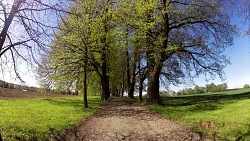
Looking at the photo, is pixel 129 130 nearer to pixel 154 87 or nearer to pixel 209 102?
pixel 154 87

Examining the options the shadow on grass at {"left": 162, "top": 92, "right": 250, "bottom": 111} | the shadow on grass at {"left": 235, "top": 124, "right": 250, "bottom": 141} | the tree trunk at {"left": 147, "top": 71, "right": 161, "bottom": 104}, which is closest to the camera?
the shadow on grass at {"left": 235, "top": 124, "right": 250, "bottom": 141}

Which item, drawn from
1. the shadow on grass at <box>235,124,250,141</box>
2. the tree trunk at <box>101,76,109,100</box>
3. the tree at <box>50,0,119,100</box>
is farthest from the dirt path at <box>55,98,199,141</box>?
the tree trunk at <box>101,76,109,100</box>

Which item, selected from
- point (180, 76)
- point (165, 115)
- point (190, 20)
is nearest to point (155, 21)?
point (190, 20)

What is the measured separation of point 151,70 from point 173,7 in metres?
6.00

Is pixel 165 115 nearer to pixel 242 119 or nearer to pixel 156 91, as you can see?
pixel 242 119

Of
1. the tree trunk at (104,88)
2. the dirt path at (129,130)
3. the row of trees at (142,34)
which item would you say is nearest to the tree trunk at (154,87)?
the row of trees at (142,34)

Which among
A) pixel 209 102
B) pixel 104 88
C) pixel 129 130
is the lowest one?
pixel 129 130

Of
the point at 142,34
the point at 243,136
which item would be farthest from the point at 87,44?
the point at 243,136

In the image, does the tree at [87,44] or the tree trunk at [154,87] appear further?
the tree trunk at [154,87]

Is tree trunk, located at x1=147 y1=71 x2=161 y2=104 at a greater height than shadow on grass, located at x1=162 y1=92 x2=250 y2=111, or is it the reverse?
tree trunk, located at x1=147 y1=71 x2=161 y2=104

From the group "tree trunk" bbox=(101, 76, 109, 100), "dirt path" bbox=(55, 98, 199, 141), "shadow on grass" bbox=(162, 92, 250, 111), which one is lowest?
"dirt path" bbox=(55, 98, 199, 141)

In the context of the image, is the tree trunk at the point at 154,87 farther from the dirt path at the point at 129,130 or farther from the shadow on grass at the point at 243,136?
the shadow on grass at the point at 243,136

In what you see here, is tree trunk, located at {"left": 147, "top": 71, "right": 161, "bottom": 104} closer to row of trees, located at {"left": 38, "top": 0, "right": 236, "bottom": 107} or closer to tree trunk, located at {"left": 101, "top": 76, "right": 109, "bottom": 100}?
row of trees, located at {"left": 38, "top": 0, "right": 236, "bottom": 107}

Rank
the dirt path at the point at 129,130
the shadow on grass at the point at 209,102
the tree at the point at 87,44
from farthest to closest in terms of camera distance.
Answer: the tree at the point at 87,44 < the shadow on grass at the point at 209,102 < the dirt path at the point at 129,130
